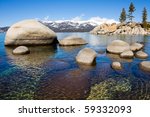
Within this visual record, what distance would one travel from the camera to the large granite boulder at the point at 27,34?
32594 millimetres

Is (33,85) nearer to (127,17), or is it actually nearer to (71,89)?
(71,89)

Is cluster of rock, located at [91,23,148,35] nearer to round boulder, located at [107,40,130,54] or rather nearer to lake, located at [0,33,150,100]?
Answer: round boulder, located at [107,40,130,54]

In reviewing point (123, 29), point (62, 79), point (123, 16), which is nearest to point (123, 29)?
point (123, 29)

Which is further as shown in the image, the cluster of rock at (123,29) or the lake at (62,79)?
the cluster of rock at (123,29)

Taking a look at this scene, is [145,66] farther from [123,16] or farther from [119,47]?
[123,16]

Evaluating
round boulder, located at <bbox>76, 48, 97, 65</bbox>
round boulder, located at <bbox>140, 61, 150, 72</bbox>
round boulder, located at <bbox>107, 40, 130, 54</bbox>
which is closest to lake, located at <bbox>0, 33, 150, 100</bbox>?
round boulder, located at <bbox>140, 61, 150, 72</bbox>

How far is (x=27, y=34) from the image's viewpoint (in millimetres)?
32656

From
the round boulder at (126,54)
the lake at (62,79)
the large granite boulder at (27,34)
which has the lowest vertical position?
the lake at (62,79)

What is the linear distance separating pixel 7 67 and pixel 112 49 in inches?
520

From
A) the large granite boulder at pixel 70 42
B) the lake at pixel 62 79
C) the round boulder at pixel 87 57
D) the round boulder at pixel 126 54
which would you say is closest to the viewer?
the lake at pixel 62 79

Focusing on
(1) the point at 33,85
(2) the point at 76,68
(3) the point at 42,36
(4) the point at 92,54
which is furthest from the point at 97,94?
(3) the point at 42,36

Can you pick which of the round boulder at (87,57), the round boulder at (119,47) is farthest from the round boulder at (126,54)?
the round boulder at (87,57)

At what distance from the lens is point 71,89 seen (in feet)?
42.8

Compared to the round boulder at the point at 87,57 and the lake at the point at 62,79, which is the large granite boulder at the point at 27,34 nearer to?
the lake at the point at 62,79
